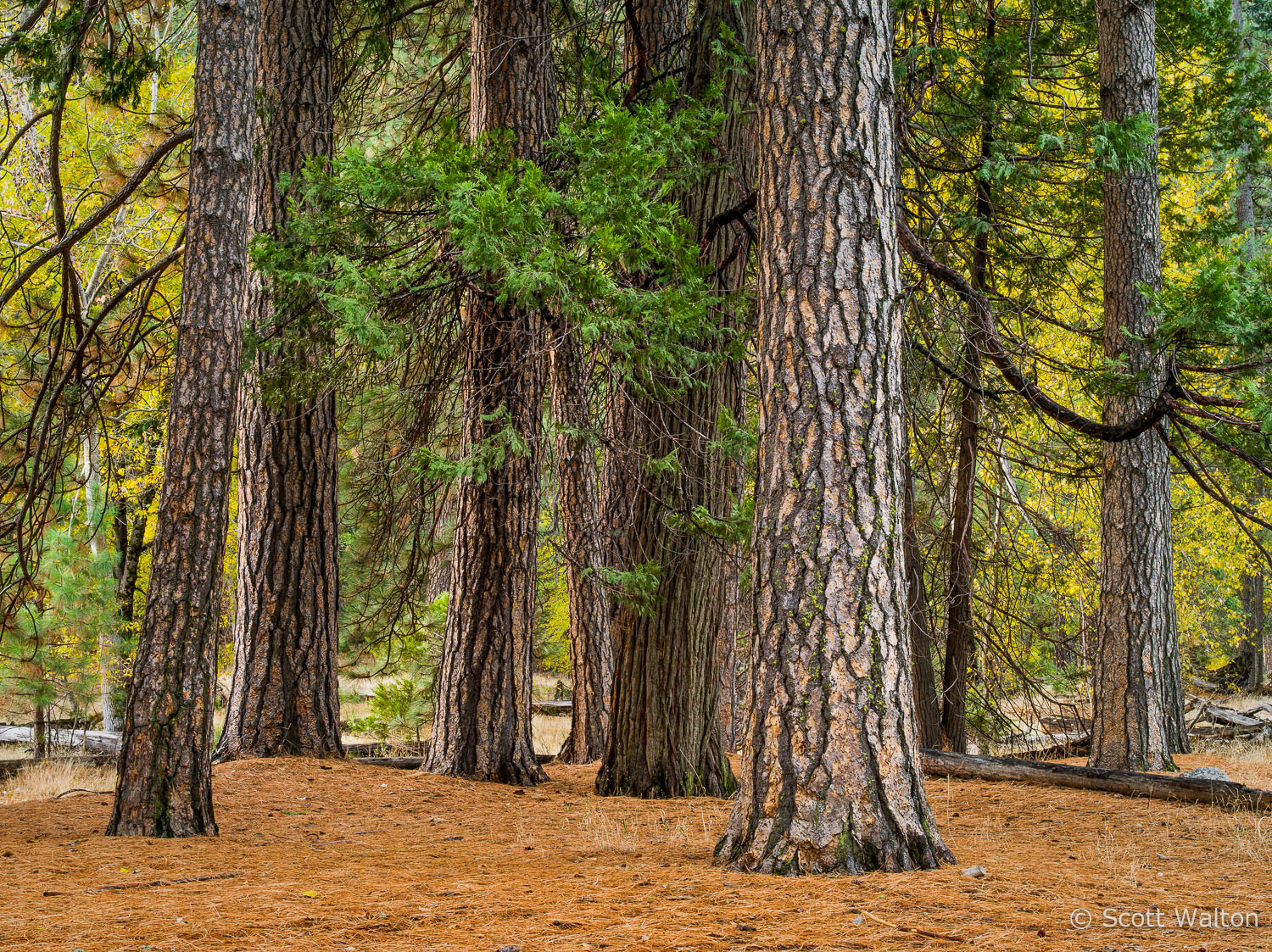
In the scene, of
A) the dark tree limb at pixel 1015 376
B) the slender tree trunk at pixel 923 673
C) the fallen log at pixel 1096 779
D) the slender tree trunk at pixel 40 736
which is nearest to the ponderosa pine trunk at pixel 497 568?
the dark tree limb at pixel 1015 376

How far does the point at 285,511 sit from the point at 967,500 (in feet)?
20.4

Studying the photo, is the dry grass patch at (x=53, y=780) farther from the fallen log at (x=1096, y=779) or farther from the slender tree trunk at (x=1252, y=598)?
the slender tree trunk at (x=1252, y=598)

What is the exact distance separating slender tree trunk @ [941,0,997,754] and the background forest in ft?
0.15

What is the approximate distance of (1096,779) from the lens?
6730 mm

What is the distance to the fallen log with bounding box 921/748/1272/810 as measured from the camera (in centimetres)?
597

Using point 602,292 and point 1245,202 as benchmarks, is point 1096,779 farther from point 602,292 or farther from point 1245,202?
point 1245,202

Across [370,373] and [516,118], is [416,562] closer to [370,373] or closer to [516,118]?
[370,373]

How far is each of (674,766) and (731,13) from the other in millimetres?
5829

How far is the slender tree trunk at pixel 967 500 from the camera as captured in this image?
7586 mm

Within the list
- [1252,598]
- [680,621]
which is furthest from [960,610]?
[1252,598]

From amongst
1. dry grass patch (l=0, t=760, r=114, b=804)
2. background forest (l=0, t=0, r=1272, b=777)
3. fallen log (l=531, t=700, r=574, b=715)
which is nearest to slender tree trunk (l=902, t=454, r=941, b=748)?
background forest (l=0, t=0, r=1272, b=777)

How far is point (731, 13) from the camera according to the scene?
7449 millimetres

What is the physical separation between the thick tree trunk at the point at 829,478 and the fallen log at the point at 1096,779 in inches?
123

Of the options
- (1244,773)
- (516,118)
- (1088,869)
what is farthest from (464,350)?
(1244,773)
